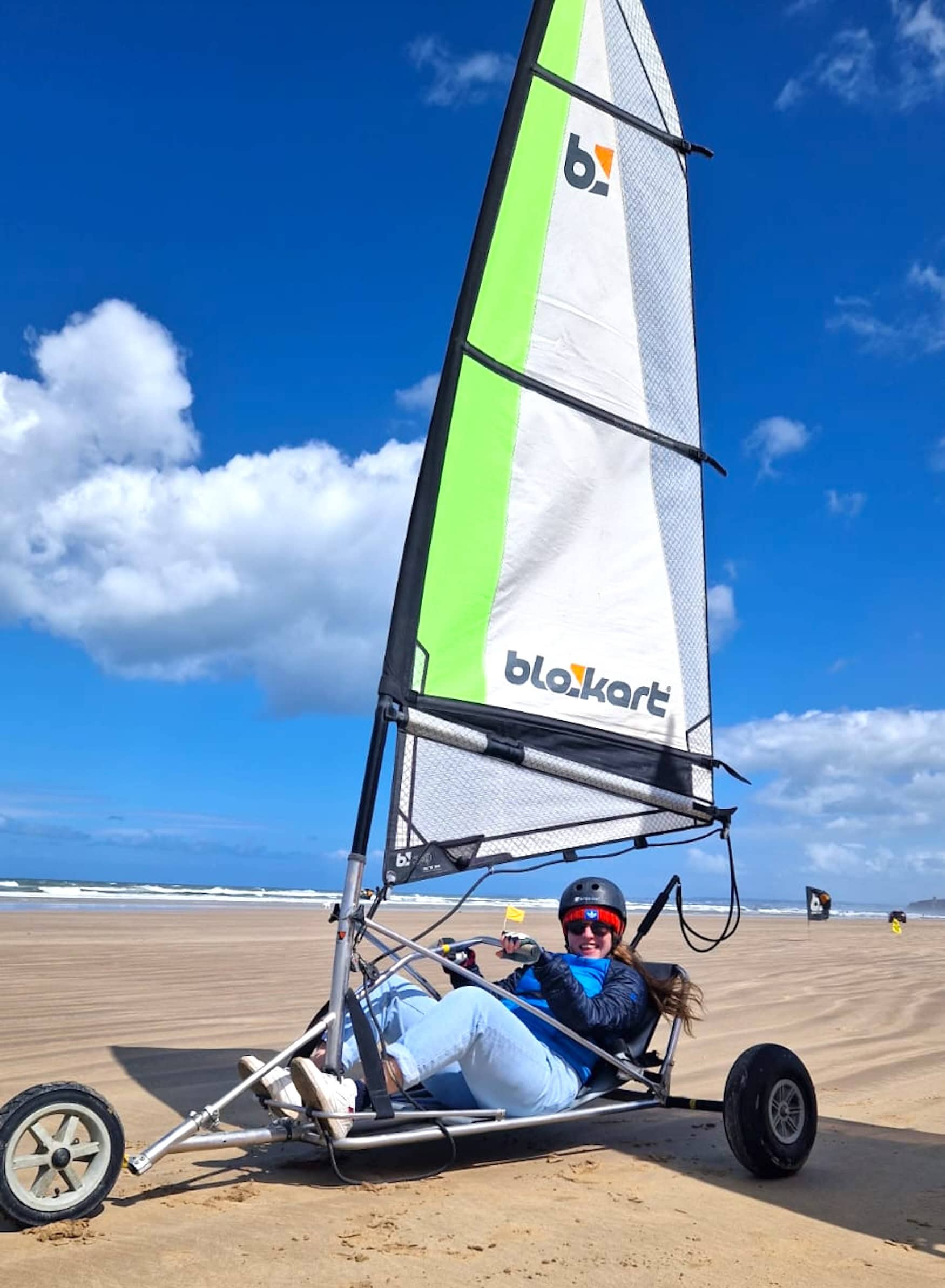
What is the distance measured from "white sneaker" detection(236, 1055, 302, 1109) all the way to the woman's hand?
0.82 metres

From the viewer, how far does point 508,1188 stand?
3707mm

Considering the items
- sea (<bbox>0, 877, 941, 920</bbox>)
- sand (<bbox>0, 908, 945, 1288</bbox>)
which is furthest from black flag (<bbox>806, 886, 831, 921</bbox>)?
sand (<bbox>0, 908, 945, 1288</bbox>)

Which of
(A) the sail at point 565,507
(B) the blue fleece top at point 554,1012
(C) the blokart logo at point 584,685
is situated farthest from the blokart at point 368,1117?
(C) the blokart logo at point 584,685

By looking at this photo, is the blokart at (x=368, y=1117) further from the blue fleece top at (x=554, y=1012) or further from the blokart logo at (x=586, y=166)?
the blokart logo at (x=586, y=166)

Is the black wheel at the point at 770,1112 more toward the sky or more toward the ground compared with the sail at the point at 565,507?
more toward the ground

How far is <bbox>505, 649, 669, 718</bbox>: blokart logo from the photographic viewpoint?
15.7 feet

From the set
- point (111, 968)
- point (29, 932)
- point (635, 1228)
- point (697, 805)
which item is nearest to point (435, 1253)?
point (635, 1228)

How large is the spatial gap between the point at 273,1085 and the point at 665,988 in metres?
1.64

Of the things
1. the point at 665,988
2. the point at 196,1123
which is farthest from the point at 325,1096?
the point at 665,988

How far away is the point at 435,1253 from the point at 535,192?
169 inches

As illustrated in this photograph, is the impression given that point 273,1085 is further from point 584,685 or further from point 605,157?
point 605,157

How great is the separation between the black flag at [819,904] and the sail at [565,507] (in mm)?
19643

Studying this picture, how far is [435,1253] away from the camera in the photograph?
9.78 feet

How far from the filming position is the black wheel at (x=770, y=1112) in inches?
154
